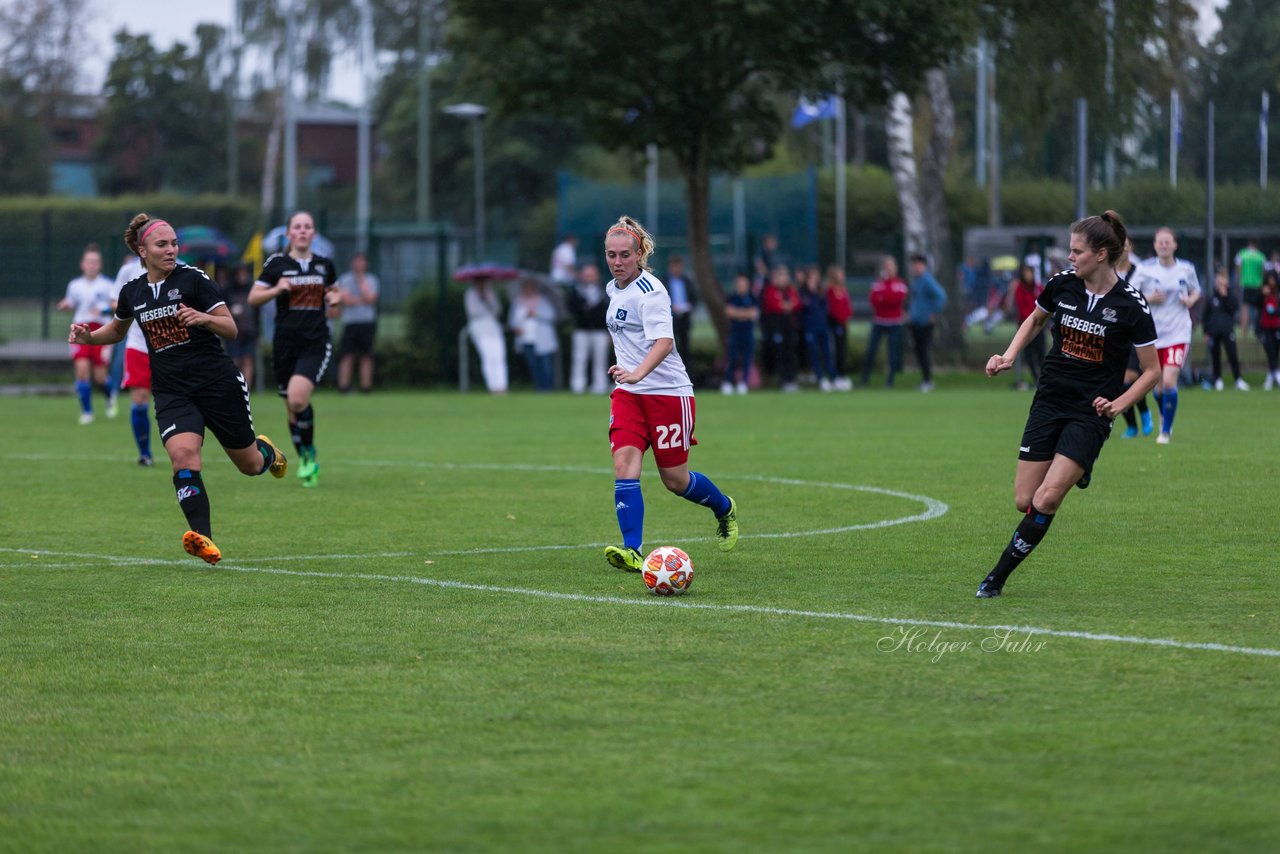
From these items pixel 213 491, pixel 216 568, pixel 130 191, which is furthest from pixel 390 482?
pixel 130 191

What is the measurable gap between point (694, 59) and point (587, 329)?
15.7 ft

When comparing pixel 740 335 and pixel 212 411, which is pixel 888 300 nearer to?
pixel 740 335

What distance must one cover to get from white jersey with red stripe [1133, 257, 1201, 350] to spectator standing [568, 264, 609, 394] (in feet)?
36.4

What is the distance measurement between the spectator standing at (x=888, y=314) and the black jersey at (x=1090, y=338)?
19576 mm

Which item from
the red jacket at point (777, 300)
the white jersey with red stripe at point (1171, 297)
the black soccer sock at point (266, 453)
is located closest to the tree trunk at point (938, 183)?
the red jacket at point (777, 300)

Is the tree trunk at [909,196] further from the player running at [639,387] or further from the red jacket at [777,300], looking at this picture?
the player running at [639,387]

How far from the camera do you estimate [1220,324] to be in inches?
1057

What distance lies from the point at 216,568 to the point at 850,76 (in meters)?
20.8

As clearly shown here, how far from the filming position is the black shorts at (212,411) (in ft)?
32.7

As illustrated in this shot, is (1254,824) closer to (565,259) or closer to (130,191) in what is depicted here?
(565,259)

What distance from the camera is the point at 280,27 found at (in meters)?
73.7

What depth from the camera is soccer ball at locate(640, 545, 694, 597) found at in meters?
8.35

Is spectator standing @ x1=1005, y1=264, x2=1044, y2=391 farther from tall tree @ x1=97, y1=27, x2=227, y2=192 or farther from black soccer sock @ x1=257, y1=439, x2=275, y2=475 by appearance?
tall tree @ x1=97, y1=27, x2=227, y2=192

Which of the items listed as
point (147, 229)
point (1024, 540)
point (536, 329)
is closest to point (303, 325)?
point (147, 229)
